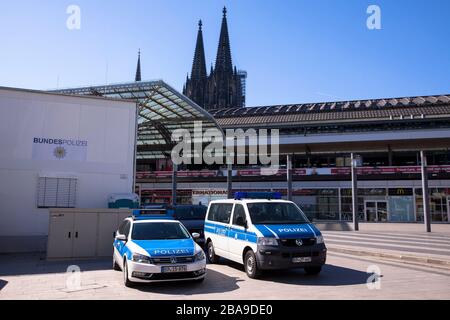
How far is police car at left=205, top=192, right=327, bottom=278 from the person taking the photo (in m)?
9.15

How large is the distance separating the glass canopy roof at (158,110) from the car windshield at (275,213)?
12393mm

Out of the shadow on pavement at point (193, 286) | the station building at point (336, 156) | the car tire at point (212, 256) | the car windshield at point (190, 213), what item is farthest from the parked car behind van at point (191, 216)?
the station building at point (336, 156)

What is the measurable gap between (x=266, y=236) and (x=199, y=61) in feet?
298

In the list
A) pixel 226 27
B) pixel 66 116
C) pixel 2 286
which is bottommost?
pixel 2 286

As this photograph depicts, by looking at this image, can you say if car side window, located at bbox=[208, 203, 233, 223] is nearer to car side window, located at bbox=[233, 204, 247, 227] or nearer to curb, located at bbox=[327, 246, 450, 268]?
car side window, located at bbox=[233, 204, 247, 227]

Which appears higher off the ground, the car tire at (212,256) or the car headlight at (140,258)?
the car headlight at (140,258)

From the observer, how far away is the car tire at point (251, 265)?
9.36 meters

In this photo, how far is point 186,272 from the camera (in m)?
8.36

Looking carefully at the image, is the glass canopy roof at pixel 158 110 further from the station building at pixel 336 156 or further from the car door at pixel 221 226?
the car door at pixel 221 226

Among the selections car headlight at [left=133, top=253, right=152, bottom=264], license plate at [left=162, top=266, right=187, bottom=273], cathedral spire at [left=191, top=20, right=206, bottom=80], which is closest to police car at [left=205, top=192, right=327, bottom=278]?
license plate at [left=162, top=266, right=187, bottom=273]

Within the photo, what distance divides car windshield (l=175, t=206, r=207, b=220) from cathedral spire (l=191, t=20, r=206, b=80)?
80.2 m
